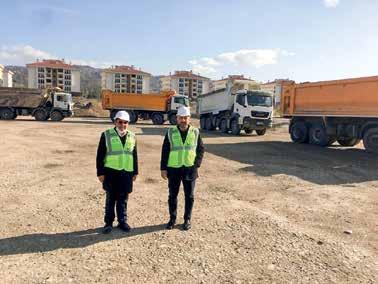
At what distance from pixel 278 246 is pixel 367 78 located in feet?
34.8

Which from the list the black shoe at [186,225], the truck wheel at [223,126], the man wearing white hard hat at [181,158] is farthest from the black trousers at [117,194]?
the truck wheel at [223,126]

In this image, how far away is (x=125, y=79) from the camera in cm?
10619

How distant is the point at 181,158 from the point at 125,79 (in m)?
104

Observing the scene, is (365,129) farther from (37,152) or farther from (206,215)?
(37,152)

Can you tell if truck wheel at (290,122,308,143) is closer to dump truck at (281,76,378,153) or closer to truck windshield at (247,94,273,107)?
dump truck at (281,76,378,153)

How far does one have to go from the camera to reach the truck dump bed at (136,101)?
104ft

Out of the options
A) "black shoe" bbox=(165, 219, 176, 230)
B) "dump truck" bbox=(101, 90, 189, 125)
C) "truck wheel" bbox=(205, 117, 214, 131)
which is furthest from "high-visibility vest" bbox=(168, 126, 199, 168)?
"dump truck" bbox=(101, 90, 189, 125)

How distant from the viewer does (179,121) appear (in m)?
5.19

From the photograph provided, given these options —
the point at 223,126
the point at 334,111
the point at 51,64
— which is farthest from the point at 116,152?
the point at 51,64

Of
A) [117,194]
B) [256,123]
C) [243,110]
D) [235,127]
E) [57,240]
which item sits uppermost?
[243,110]

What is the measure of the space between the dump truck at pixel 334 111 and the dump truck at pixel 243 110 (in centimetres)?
195

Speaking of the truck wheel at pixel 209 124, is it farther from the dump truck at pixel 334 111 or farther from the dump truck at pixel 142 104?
the dump truck at pixel 334 111

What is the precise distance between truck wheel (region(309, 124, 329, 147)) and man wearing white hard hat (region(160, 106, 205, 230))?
39.6 ft

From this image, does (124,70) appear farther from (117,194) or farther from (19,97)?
(117,194)
